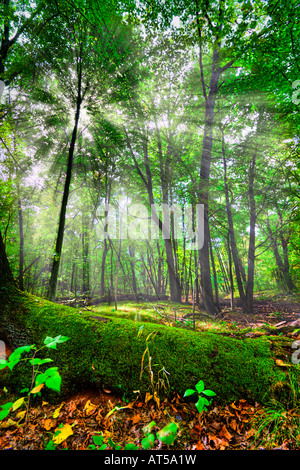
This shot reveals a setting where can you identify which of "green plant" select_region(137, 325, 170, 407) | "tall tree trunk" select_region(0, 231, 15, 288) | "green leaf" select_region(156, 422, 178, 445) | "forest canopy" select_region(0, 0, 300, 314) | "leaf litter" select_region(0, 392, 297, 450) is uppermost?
"forest canopy" select_region(0, 0, 300, 314)

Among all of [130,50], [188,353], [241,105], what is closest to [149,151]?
[130,50]

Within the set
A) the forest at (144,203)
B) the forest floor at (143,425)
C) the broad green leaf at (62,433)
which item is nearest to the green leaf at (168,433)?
the forest at (144,203)

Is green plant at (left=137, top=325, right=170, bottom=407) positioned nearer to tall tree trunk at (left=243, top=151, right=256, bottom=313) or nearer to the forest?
the forest

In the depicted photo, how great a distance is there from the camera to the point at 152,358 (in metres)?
2.01

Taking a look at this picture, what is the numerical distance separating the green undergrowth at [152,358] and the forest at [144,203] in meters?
0.02

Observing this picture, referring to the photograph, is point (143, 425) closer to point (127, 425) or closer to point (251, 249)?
point (127, 425)

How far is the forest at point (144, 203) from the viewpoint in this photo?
1642 millimetres

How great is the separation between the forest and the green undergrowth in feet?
0.05

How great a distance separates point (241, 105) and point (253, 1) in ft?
18.7

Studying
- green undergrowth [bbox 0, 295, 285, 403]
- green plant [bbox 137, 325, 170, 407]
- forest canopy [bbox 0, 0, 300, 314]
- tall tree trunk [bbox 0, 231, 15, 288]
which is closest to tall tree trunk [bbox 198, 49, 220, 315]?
forest canopy [bbox 0, 0, 300, 314]

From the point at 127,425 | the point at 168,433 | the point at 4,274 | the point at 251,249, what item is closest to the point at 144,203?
the point at 251,249

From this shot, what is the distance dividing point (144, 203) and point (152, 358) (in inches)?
393

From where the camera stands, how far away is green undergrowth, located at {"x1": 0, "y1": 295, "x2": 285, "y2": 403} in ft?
6.04

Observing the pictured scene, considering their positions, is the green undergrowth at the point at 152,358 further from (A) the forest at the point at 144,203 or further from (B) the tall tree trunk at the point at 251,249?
(B) the tall tree trunk at the point at 251,249
